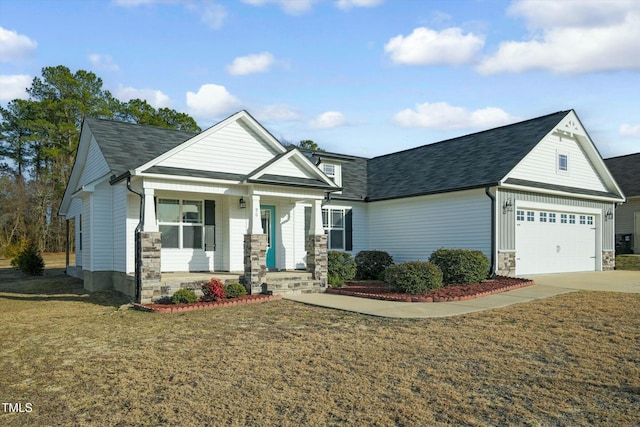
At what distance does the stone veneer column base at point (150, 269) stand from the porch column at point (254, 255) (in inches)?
91.8

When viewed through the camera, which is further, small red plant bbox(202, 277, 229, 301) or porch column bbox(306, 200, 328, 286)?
porch column bbox(306, 200, 328, 286)

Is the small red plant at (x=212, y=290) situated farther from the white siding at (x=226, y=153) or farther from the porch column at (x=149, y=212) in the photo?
the white siding at (x=226, y=153)

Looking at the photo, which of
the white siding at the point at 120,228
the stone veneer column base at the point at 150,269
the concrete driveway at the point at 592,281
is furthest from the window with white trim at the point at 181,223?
the concrete driveway at the point at 592,281

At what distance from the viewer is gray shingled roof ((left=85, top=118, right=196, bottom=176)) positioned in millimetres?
15039

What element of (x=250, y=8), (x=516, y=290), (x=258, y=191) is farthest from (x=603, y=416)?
(x=250, y=8)

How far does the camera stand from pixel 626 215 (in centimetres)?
2586

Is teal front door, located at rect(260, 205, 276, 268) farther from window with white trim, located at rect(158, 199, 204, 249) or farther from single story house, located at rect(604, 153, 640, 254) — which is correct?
single story house, located at rect(604, 153, 640, 254)

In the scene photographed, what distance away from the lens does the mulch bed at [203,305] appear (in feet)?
37.2

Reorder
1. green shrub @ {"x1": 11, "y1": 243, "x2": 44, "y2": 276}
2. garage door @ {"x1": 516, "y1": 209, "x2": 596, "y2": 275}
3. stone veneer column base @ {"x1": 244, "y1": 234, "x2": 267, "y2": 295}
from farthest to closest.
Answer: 1. green shrub @ {"x1": 11, "y1": 243, "x2": 44, "y2": 276}
2. garage door @ {"x1": 516, "y1": 209, "x2": 596, "y2": 275}
3. stone veneer column base @ {"x1": 244, "y1": 234, "x2": 267, "y2": 295}

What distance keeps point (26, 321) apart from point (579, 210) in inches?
749

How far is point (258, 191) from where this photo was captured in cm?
1405

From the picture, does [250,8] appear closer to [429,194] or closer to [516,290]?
[429,194]

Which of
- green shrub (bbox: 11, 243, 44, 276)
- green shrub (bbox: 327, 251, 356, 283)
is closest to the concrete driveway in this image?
green shrub (bbox: 327, 251, 356, 283)

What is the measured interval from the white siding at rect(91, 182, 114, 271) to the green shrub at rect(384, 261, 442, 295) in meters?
8.89
